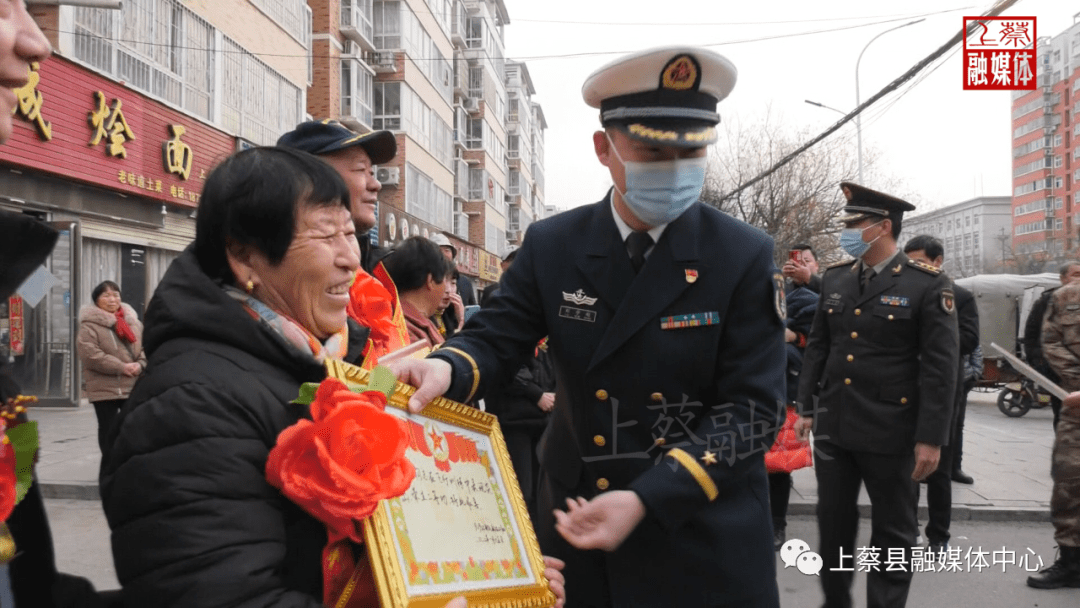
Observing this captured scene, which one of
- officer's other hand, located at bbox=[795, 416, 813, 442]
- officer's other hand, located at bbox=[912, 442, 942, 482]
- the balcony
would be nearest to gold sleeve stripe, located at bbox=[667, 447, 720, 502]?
officer's other hand, located at bbox=[912, 442, 942, 482]

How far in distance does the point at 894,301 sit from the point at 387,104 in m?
24.6

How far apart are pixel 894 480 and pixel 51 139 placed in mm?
10930

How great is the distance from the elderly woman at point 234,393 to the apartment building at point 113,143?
26.3ft

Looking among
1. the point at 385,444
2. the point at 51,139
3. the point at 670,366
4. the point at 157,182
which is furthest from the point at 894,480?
the point at 157,182

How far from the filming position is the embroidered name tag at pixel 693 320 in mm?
2057

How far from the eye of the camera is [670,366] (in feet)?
6.80

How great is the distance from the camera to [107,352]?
7492 mm

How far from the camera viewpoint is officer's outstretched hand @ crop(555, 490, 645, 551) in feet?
5.90

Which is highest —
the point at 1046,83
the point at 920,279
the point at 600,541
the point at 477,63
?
the point at 1046,83

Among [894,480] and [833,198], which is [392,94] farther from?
[894,480]

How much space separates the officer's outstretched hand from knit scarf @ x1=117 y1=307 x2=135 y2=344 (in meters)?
7.13

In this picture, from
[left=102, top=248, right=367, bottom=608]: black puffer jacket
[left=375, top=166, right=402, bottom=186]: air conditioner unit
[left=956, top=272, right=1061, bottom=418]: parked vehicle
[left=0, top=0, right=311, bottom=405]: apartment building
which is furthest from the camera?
[left=375, top=166, right=402, bottom=186]: air conditioner unit

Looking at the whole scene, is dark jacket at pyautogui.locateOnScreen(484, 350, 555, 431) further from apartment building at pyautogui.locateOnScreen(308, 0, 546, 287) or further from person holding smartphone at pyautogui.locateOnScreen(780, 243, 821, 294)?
apartment building at pyautogui.locateOnScreen(308, 0, 546, 287)

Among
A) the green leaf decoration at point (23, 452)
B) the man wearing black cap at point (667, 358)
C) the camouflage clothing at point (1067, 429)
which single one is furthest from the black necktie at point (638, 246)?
the camouflage clothing at point (1067, 429)
